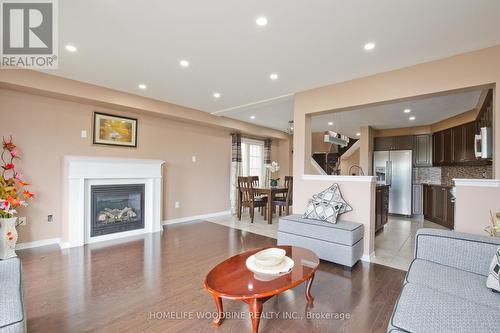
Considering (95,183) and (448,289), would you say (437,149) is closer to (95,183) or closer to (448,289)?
(448,289)

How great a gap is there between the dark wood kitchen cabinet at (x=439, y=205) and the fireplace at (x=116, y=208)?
6.02 metres

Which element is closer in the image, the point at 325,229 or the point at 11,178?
the point at 325,229

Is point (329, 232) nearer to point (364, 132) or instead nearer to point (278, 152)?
point (364, 132)

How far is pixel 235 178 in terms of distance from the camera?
6.19 meters

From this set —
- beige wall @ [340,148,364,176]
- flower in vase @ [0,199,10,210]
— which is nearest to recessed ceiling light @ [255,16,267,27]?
flower in vase @ [0,199,10,210]

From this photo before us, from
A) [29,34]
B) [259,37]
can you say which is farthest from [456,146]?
[29,34]

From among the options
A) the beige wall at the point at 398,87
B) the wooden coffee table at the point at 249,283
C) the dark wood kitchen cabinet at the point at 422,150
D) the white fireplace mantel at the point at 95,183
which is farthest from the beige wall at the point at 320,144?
the wooden coffee table at the point at 249,283

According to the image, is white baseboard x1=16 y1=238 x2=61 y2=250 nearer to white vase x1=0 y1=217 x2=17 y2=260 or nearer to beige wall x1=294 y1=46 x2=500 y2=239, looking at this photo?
white vase x1=0 y1=217 x2=17 y2=260

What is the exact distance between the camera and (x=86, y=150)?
3982mm

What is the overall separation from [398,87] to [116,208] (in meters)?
4.71

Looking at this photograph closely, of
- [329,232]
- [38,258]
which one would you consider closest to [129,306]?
[38,258]

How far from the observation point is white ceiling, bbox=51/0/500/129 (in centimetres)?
195

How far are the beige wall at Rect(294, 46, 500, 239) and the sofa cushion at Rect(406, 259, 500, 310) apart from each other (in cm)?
133

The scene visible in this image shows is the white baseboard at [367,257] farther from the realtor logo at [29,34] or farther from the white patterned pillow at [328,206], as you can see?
the realtor logo at [29,34]
